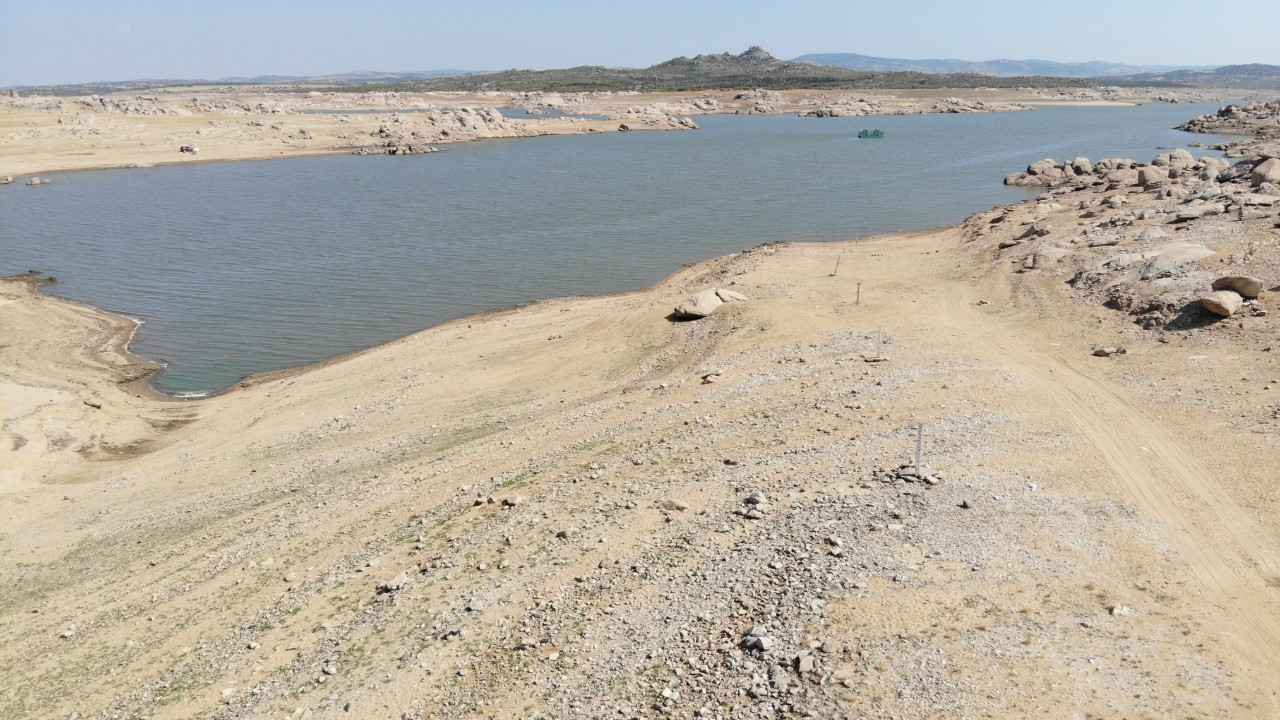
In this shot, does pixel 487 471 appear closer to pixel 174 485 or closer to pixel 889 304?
pixel 174 485

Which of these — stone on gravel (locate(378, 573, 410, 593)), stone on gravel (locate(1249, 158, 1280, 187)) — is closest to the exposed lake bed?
stone on gravel (locate(378, 573, 410, 593))

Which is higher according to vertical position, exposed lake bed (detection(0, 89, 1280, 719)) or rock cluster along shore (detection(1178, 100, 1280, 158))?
rock cluster along shore (detection(1178, 100, 1280, 158))

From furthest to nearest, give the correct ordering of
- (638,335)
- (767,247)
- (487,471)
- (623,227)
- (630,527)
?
(623,227)
(767,247)
(638,335)
(487,471)
(630,527)

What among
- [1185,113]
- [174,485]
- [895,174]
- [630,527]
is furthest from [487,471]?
[1185,113]

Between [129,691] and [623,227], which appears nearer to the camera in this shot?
[129,691]

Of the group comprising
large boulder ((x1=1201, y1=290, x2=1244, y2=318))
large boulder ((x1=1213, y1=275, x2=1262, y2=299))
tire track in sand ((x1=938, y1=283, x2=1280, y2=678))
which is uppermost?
large boulder ((x1=1213, y1=275, x2=1262, y2=299))

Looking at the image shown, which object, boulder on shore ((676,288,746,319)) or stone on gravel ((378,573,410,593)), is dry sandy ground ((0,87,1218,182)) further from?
stone on gravel ((378,573,410,593))

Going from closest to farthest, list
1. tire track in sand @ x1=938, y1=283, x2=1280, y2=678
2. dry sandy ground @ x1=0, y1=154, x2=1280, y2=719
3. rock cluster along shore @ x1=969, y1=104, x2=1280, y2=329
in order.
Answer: dry sandy ground @ x1=0, y1=154, x2=1280, y2=719
tire track in sand @ x1=938, y1=283, x2=1280, y2=678
rock cluster along shore @ x1=969, y1=104, x2=1280, y2=329
